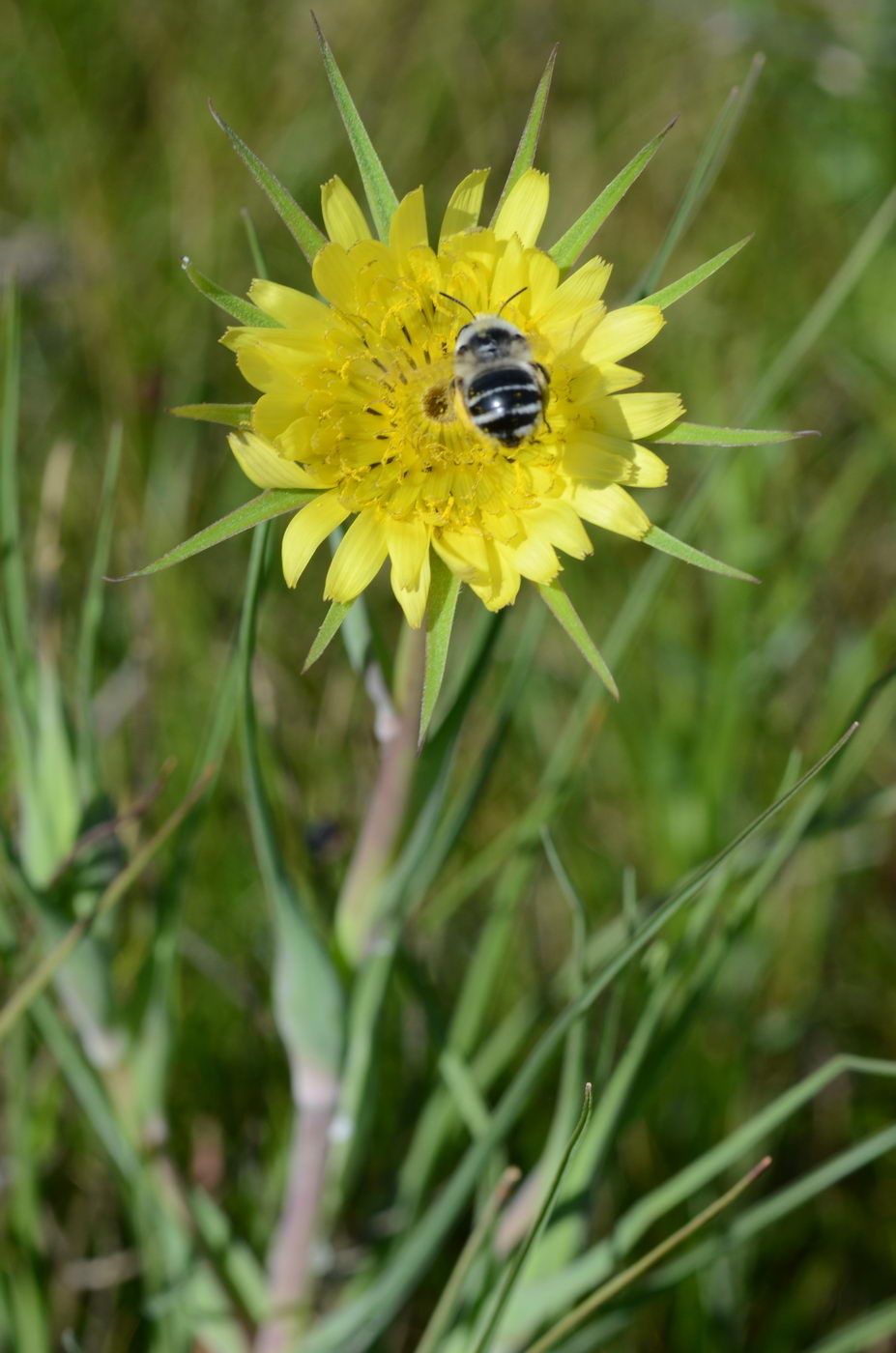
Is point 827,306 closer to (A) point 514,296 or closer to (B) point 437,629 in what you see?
(A) point 514,296

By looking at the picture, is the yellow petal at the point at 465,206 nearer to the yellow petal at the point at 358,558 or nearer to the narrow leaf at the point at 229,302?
the narrow leaf at the point at 229,302

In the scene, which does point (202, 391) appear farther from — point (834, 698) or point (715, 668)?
point (834, 698)

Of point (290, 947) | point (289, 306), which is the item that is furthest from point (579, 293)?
point (290, 947)

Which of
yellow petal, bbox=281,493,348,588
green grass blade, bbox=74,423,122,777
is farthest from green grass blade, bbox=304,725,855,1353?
green grass blade, bbox=74,423,122,777

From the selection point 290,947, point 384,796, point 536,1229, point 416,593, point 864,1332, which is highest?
point 416,593

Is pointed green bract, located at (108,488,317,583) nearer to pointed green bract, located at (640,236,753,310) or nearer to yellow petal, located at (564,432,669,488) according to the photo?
yellow petal, located at (564,432,669,488)

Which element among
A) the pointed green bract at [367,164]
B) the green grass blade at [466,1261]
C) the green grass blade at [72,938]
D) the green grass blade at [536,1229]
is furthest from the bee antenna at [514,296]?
the green grass blade at [466,1261]
